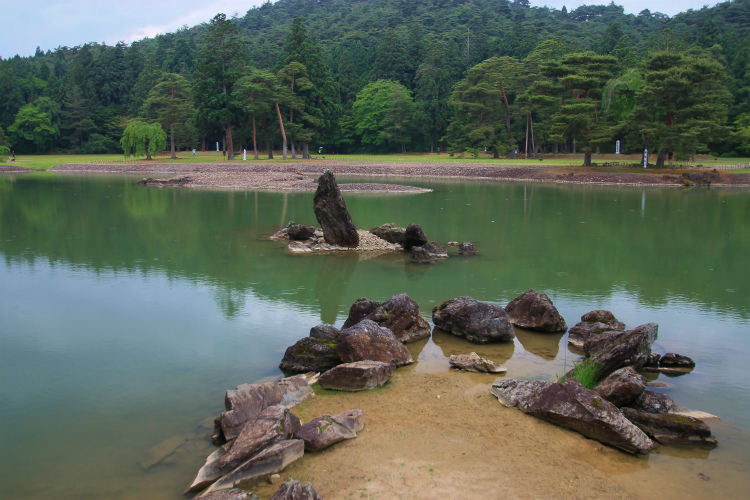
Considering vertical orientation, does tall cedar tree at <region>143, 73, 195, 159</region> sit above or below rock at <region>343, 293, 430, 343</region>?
above

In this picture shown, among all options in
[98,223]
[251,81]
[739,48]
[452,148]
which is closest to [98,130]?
[251,81]

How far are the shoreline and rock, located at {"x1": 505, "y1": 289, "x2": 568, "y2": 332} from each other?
2295 cm

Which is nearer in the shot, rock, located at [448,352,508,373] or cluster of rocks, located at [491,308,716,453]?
cluster of rocks, located at [491,308,716,453]

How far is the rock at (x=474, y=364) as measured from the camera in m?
7.18

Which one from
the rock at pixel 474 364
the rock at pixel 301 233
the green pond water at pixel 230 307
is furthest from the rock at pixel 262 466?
the rock at pixel 301 233

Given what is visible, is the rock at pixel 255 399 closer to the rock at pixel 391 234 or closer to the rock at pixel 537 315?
the rock at pixel 537 315

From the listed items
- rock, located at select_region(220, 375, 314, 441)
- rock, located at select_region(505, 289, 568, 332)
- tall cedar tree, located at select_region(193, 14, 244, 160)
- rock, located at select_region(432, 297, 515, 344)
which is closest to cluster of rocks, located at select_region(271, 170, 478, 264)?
rock, located at select_region(505, 289, 568, 332)

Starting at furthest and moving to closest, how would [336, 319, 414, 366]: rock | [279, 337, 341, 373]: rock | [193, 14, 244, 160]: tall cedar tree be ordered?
[193, 14, 244, 160]: tall cedar tree
[279, 337, 341, 373]: rock
[336, 319, 414, 366]: rock

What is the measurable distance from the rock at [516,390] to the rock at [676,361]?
2330mm

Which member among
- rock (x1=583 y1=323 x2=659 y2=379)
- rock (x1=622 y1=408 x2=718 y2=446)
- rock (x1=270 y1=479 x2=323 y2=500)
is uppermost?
rock (x1=583 y1=323 x2=659 y2=379)

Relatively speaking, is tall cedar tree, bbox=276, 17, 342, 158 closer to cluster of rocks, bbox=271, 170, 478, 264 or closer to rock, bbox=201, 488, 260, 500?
cluster of rocks, bbox=271, 170, 478, 264

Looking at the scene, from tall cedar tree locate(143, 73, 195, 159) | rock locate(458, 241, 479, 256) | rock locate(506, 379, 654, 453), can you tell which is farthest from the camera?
tall cedar tree locate(143, 73, 195, 159)

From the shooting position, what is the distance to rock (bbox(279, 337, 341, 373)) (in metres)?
7.15

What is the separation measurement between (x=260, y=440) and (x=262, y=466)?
0.22 metres
